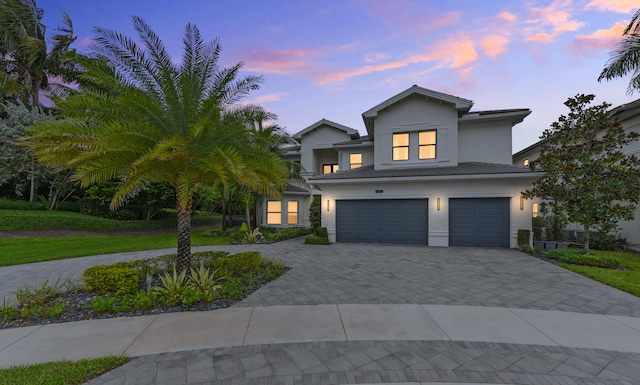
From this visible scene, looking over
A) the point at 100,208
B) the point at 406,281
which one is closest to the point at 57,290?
the point at 406,281

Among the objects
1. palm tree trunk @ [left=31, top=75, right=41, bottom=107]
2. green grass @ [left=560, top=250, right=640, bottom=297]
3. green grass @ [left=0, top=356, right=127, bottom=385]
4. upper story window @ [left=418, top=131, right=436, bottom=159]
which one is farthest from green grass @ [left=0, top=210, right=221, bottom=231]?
green grass @ [left=560, top=250, right=640, bottom=297]

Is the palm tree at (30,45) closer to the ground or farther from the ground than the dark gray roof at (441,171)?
farther from the ground

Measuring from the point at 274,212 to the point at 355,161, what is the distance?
294 inches

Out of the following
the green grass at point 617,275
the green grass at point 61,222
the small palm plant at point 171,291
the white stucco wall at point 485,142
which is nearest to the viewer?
the small palm plant at point 171,291

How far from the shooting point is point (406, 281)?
6777mm

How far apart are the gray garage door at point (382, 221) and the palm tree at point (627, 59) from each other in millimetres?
11499

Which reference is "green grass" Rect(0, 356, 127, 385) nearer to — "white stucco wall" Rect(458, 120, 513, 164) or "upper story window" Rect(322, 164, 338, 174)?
"white stucco wall" Rect(458, 120, 513, 164)

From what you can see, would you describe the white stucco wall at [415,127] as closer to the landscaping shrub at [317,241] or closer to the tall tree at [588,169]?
the tall tree at [588,169]

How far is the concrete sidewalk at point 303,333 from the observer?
10.6ft

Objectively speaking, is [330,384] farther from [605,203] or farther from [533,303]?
[605,203]

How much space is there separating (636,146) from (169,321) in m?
20.3

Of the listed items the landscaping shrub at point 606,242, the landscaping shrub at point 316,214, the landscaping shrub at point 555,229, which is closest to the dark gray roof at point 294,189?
the landscaping shrub at point 316,214

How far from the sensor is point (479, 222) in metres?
12.4

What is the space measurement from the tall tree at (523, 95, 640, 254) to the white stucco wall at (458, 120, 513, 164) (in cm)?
311
